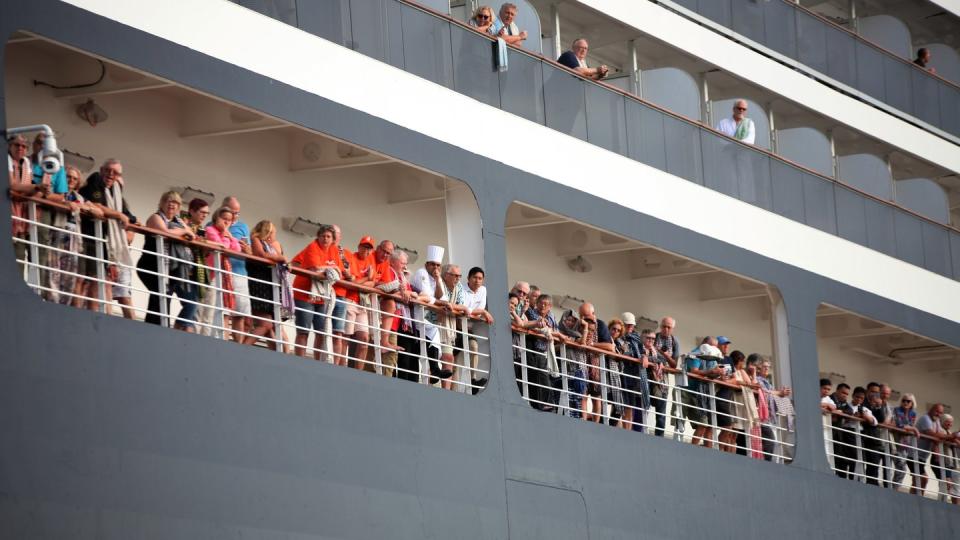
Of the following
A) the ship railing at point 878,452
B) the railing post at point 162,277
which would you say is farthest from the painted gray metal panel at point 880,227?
the railing post at point 162,277

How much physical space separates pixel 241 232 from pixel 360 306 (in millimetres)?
1096

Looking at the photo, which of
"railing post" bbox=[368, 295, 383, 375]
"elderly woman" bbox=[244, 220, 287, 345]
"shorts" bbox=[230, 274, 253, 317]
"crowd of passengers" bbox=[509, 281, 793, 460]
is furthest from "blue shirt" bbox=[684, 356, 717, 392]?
"shorts" bbox=[230, 274, 253, 317]

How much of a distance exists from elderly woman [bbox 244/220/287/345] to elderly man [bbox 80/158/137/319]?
1178 millimetres

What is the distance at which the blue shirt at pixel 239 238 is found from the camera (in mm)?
11781

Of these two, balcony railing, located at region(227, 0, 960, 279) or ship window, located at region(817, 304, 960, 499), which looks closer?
balcony railing, located at region(227, 0, 960, 279)

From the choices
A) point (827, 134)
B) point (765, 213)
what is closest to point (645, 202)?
point (765, 213)

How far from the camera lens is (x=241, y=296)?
11773 mm

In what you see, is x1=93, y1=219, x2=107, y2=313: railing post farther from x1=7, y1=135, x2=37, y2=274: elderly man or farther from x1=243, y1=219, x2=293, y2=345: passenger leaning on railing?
x1=243, y1=219, x2=293, y2=345: passenger leaning on railing

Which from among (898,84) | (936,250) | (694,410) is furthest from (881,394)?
(898,84)

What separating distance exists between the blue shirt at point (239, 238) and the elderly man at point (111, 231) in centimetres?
95

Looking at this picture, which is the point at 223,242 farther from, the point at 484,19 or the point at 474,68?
the point at 484,19

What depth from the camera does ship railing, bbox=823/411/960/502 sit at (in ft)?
59.7

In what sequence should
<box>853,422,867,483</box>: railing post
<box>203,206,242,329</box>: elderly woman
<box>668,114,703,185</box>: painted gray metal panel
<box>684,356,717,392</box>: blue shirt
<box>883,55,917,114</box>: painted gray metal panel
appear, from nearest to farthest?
<box>203,206,242,329</box>: elderly woman, <box>684,356,717,392</box>: blue shirt, <box>668,114,703,185</box>: painted gray metal panel, <box>853,422,867,483</box>: railing post, <box>883,55,917,114</box>: painted gray metal panel

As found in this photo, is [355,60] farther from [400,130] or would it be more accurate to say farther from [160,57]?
[160,57]
